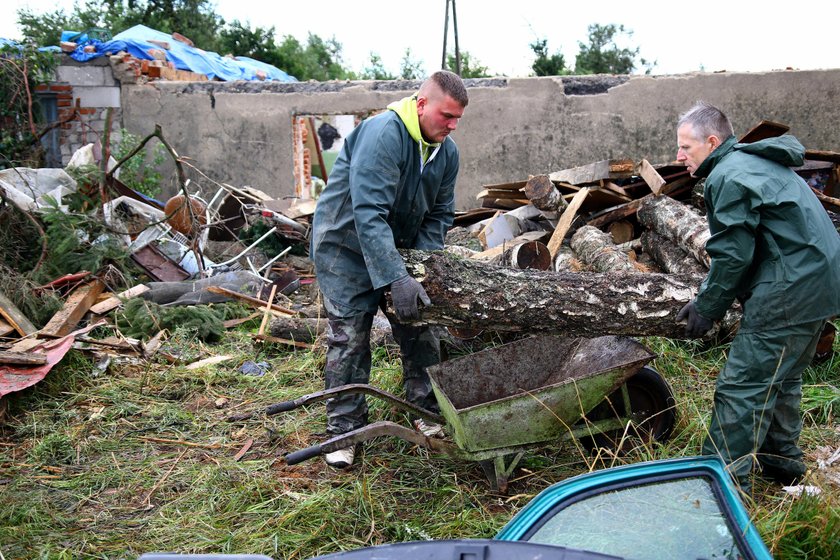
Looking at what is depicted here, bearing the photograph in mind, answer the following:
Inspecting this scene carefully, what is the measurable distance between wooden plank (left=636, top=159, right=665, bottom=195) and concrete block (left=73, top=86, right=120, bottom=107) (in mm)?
7731

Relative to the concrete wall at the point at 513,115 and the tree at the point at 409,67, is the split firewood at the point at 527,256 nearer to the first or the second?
the concrete wall at the point at 513,115

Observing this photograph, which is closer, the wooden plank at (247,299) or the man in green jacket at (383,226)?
the man in green jacket at (383,226)

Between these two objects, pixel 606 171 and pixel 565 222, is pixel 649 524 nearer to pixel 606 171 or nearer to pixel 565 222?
pixel 565 222

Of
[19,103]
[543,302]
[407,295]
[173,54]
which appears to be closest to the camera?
[407,295]

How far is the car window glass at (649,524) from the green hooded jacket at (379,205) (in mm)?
1807

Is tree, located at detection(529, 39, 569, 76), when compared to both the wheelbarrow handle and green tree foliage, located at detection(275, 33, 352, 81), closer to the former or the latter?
green tree foliage, located at detection(275, 33, 352, 81)

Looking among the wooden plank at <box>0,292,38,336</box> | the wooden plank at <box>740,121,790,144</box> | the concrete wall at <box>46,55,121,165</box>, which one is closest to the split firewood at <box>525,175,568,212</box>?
the wooden plank at <box>740,121,790,144</box>

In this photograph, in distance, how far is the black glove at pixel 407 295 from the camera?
11.0 ft

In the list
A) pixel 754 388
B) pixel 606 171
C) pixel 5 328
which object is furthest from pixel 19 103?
pixel 754 388

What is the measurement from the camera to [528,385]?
151 inches

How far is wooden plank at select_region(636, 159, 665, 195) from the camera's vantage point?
6.09 m

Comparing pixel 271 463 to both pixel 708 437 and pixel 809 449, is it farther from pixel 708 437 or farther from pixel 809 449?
pixel 809 449

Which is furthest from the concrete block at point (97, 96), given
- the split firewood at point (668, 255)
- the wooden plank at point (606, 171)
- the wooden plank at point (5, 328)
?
the split firewood at point (668, 255)

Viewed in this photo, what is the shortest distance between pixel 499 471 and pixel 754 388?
1208 mm
